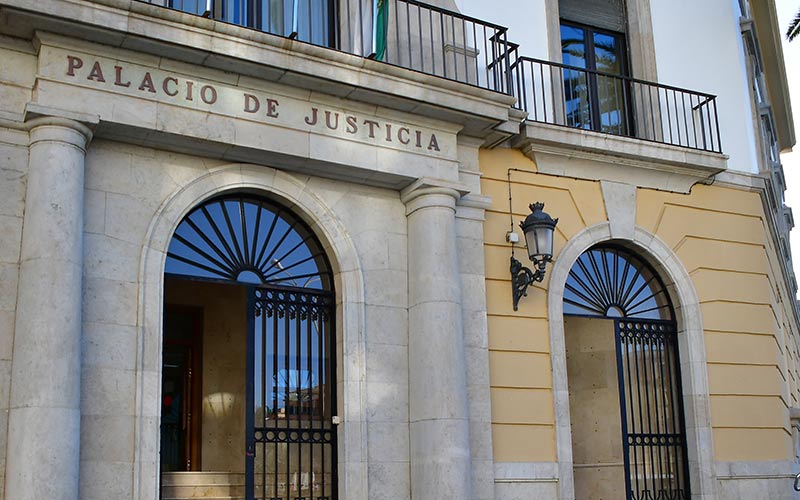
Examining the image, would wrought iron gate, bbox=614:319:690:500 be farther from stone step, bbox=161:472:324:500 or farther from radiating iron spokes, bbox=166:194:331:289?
stone step, bbox=161:472:324:500

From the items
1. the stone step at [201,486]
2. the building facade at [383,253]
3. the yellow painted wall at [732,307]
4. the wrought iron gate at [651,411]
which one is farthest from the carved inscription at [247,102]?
the stone step at [201,486]

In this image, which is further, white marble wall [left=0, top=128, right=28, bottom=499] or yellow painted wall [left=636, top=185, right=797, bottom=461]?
yellow painted wall [left=636, top=185, right=797, bottom=461]

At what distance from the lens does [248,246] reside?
34.3 feet

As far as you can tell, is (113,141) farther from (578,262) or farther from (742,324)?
(742,324)

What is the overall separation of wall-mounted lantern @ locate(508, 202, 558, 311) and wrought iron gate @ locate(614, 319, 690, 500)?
80.0 inches

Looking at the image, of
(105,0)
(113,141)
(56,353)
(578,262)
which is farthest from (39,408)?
(578,262)

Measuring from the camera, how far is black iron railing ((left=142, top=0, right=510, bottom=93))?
10.9m

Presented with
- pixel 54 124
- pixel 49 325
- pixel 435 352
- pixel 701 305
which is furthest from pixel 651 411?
pixel 54 124

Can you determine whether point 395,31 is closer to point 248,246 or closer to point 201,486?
point 248,246

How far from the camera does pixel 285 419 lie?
1028cm

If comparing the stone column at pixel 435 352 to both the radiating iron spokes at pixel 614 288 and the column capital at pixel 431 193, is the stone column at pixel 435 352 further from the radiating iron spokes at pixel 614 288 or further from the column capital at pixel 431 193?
the radiating iron spokes at pixel 614 288

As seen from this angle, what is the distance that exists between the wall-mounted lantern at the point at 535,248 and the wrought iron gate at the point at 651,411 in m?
2.03

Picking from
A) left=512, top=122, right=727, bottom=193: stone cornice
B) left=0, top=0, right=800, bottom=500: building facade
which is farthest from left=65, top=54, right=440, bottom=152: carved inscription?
left=512, top=122, right=727, bottom=193: stone cornice

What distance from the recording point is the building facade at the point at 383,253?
28.9ft
